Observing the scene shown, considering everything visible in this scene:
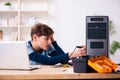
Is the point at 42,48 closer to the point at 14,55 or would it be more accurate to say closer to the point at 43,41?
the point at 43,41

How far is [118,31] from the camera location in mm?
5727

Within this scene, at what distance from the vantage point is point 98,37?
2.22m

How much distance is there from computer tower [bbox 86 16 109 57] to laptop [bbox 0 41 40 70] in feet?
1.67

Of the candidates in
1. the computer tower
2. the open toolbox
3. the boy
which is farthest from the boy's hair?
the open toolbox

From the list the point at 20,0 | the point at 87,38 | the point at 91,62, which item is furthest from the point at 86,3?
the point at 91,62

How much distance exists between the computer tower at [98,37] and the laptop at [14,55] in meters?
0.51

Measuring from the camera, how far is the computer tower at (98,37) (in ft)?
7.29

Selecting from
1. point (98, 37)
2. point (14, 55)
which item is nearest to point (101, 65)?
point (98, 37)

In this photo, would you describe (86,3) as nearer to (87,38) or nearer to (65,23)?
(65,23)

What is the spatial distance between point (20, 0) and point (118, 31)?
6.89 feet

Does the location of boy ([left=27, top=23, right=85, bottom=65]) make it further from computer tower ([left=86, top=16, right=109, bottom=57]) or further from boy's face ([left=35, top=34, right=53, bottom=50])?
computer tower ([left=86, top=16, right=109, bottom=57])

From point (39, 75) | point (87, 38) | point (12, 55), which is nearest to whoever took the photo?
point (39, 75)

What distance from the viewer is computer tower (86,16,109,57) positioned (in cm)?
222

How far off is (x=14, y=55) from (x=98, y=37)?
0.67 metres
